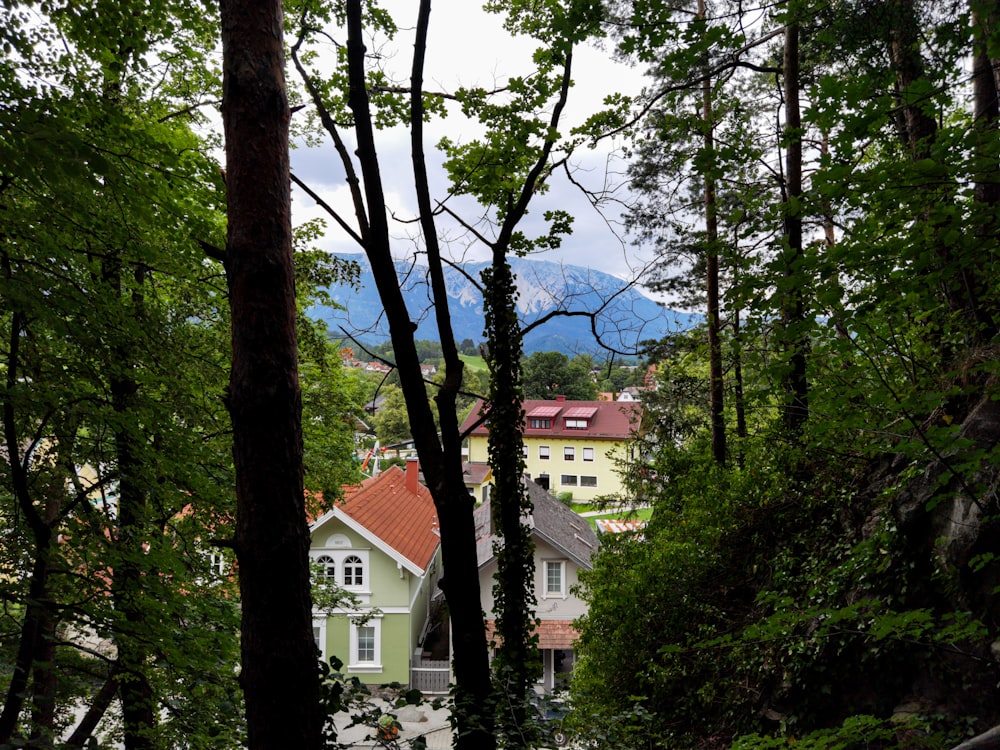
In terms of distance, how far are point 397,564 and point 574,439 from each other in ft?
78.9

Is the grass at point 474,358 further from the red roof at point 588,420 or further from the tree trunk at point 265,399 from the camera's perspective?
the red roof at point 588,420

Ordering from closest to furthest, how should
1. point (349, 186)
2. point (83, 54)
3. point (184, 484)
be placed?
point (349, 186), point (83, 54), point (184, 484)

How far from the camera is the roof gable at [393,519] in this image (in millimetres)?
17016

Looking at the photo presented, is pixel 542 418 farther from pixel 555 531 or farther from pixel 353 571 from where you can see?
pixel 353 571

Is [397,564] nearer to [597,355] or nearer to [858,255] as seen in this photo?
[597,355]

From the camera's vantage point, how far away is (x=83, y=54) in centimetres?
516

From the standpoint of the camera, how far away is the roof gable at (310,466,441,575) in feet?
55.8

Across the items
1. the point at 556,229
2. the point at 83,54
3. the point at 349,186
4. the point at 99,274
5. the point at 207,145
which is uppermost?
the point at 207,145

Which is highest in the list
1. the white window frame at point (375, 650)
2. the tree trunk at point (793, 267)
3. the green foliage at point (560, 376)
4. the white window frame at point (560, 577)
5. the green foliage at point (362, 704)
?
the green foliage at point (560, 376)

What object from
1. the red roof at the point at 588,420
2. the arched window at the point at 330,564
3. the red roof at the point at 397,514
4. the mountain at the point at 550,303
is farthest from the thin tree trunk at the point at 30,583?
the red roof at the point at 588,420

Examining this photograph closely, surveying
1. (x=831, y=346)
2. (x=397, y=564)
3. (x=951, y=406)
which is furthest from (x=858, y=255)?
(x=397, y=564)

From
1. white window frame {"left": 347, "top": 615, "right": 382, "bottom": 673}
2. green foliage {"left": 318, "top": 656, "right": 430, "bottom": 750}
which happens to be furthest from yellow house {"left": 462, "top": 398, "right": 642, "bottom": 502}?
green foliage {"left": 318, "top": 656, "right": 430, "bottom": 750}

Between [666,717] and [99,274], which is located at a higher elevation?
[99,274]

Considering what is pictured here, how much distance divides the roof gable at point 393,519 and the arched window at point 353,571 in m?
0.75
